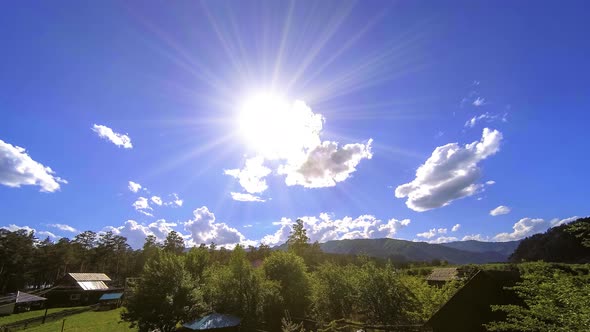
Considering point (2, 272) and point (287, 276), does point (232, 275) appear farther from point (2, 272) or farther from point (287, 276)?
point (2, 272)

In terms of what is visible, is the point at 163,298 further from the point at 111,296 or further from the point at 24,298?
the point at 111,296

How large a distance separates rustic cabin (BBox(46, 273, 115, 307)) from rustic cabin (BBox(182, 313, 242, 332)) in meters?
50.8

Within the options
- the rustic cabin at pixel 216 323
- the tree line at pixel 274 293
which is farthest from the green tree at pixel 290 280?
the rustic cabin at pixel 216 323

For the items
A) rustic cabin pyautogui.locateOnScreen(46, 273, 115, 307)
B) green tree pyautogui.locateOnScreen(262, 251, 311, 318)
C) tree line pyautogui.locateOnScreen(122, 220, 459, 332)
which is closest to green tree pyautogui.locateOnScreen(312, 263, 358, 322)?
tree line pyautogui.locateOnScreen(122, 220, 459, 332)

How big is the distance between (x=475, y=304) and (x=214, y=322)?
913 inches

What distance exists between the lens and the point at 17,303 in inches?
2076

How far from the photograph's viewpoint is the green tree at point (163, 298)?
90.3ft

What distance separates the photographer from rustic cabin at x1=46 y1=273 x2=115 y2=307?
61.4m

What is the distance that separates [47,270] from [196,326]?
96.4 metres

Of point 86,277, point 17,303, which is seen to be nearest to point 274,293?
point 17,303

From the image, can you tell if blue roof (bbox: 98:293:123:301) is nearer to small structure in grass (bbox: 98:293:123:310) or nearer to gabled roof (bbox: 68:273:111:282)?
small structure in grass (bbox: 98:293:123:310)

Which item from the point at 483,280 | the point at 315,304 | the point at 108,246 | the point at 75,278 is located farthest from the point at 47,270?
the point at 483,280

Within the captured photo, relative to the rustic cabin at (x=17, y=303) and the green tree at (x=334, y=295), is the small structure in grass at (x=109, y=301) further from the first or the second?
the green tree at (x=334, y=295)

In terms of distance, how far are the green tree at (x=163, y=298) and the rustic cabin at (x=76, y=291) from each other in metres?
47.8
